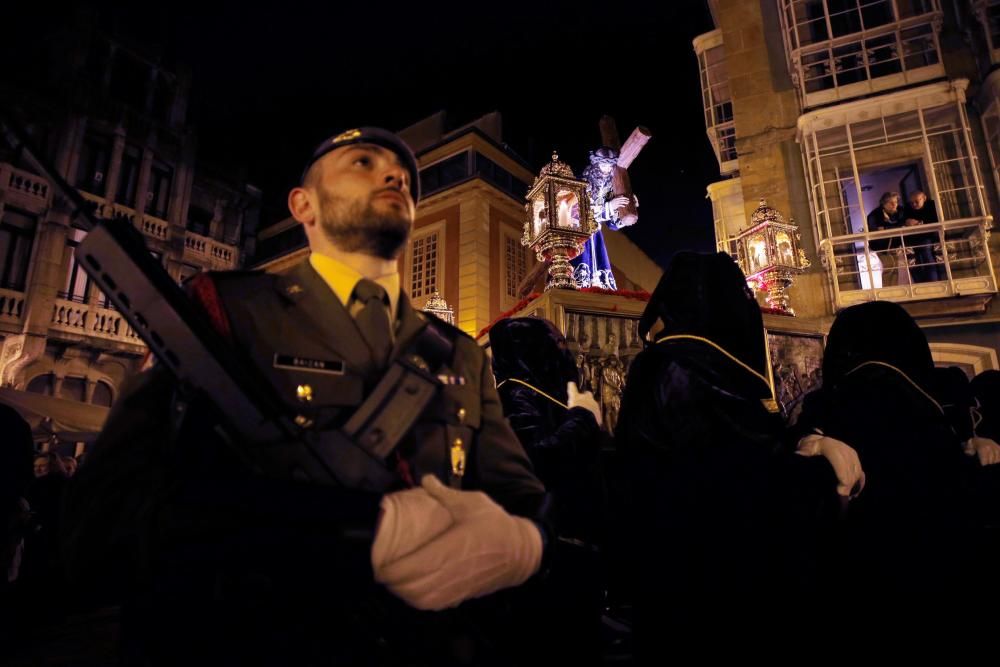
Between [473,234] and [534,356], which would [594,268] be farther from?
[473,234]

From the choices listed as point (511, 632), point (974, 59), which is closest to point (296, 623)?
point (511, 632)

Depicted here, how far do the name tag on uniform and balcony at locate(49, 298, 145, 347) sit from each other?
59.8 ft

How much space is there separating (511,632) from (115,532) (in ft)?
4.15

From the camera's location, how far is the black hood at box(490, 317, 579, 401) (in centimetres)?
469

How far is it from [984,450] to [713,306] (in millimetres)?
3879

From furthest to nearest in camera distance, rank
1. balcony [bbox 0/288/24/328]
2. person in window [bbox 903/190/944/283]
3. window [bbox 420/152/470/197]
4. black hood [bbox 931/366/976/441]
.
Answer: window [bbox 420/152/470/197], balcony [bbox 0/288/24/328], person in window [bbox 903/190/944/283], black hood [bbox 931/366/976/441]

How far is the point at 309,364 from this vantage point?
1389 millimetres

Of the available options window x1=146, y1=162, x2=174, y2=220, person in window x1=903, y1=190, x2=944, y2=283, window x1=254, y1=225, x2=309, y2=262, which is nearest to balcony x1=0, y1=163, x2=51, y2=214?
window x1=146, y1=162, x2=174, y2=220

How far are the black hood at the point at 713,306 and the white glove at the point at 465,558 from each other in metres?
2.07

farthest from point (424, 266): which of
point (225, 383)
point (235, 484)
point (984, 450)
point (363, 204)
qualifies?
point (235, 484)

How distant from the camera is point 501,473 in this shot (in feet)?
5.68

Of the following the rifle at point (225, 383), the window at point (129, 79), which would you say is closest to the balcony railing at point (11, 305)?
the window at point (129, 79)

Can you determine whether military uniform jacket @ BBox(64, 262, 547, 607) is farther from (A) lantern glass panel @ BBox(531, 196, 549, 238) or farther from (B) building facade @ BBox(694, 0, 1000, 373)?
(B) building facade @ BBox(694, 0, 1000, 373)

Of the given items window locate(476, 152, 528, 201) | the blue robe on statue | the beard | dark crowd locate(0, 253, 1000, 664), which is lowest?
dark crowd locate(0, 253, 1000, 664)
